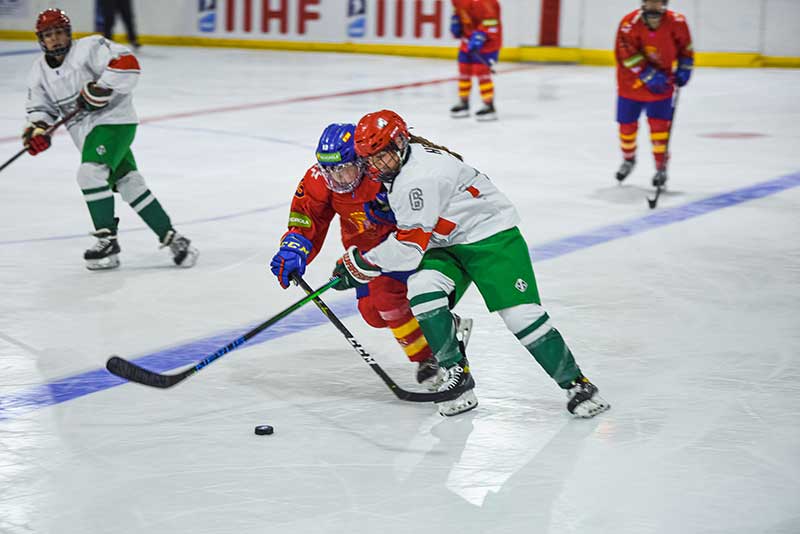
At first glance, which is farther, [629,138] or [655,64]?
[629,138]

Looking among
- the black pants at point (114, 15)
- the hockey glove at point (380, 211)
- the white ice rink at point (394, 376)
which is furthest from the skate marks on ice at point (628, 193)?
the black pants at point (114, 15)

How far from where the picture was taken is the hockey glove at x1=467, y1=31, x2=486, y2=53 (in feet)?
33.7

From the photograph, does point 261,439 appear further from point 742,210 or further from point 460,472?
point 742,210

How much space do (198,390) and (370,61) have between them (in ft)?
36.0

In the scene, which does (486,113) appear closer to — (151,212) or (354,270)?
(151,212)

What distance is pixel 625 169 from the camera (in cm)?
760

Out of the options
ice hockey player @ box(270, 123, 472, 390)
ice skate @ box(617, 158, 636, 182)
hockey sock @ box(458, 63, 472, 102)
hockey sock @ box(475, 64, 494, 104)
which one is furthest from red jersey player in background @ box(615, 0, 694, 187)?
ice hockey player @ box(270, 123, 472, 390)

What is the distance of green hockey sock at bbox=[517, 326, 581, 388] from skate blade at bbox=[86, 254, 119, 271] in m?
2.56

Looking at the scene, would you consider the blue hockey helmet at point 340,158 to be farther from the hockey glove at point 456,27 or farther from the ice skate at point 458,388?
the hockey glove at point 456,27

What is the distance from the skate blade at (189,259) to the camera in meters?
5.61

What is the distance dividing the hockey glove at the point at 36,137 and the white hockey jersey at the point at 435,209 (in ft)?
8.00

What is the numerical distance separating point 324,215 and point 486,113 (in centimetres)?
656

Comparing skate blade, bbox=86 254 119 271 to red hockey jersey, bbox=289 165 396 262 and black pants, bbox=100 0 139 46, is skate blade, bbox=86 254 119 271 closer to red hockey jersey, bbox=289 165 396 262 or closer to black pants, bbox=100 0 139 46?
red hockey jersey, bbox=289 165 396 262

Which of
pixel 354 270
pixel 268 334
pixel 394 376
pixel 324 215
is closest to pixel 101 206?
pixel 268 334
